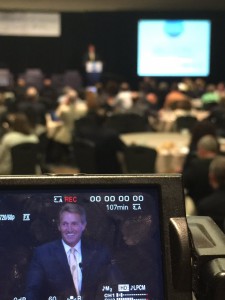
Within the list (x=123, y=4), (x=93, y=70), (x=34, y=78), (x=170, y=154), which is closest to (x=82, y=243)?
(x=123, y=4)

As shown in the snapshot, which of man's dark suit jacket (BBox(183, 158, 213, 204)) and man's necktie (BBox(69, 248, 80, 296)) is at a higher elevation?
man's dark suit jacket (BBox(183, 158, 213, 204))

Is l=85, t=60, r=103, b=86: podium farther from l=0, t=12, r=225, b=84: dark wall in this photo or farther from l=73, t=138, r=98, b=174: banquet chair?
l=73, t=138, r=98, b=174: banquet chair

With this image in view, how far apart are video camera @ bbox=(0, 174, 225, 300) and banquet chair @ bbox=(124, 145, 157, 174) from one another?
5.18 meters

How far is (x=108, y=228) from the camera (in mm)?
1142

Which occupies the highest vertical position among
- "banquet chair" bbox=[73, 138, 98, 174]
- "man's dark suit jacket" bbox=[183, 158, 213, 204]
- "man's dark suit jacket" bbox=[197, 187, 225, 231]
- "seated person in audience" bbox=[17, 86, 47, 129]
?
"seated person in audience" bbox=[17, 86, 47, 129]

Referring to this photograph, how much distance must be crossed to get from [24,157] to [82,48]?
13.5 m

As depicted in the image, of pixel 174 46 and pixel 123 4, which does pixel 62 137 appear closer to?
pixel 174 46

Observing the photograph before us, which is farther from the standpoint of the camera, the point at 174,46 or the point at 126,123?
the point at 174,46

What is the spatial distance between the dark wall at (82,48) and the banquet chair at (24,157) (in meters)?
12.5

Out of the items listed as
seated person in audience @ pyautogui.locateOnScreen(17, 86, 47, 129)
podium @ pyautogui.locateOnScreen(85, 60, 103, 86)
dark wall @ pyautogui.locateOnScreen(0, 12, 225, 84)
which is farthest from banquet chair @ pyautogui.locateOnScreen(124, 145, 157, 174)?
podium @ pyautogui.locateOnScreen(85, 60, 103, 86)

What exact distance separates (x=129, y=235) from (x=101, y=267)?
0.23 feet

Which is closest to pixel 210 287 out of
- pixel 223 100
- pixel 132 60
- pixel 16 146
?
pixel 16 146

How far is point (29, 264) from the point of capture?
1.13m

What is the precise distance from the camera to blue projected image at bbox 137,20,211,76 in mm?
11148
